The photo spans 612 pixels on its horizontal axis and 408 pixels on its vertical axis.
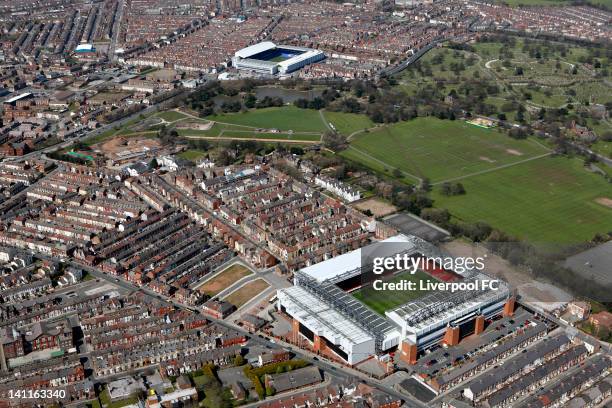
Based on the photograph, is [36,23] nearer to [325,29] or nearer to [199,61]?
[199,61]

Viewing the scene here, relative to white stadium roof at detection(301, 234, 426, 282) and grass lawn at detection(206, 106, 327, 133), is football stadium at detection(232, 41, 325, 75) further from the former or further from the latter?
white stadium roof at detection(301, 234, 426, 282)

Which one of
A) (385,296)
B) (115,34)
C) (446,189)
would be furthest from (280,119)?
(115,34)

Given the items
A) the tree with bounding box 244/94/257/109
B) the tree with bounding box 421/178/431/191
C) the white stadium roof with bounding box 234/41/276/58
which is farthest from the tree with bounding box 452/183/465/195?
the white stadium roof with bounding box 234/41/276/58

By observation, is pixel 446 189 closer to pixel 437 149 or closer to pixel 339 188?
pixel 339 188

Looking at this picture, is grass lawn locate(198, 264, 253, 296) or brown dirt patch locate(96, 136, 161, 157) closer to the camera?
grass lawn locate(198, 264, 253, 296)

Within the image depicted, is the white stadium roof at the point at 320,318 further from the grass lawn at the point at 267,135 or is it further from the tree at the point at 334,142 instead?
the grass lawn at the point at 267,135

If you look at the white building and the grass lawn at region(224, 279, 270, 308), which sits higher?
the white building

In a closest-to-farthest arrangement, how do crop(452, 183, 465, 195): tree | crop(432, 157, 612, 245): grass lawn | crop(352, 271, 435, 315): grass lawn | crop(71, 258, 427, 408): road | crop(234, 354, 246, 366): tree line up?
crop(71, 258, 427, 408): road
crop(234, 354, 246, 366): tree
crop(352, 271, 435, 315): grass lawn
crop(432, 157, 612, 245): grass lawn
crop(452, 183, 465, 195): tree
